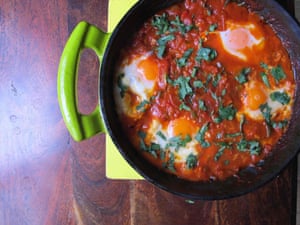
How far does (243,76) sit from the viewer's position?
1.73 m

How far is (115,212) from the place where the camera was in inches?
75.5

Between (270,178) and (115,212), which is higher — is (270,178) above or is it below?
above

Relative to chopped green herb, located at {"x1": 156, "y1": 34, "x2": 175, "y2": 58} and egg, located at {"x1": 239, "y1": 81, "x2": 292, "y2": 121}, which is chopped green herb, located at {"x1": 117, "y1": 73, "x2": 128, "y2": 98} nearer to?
chopped green herb, located at {"x1": 156, "y1": 34, "x2": 175, "y2": 58}

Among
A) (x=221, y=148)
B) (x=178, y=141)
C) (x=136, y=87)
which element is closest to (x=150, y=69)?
(x=136, y=87)

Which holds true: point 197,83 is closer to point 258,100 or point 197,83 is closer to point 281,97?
point 258,100

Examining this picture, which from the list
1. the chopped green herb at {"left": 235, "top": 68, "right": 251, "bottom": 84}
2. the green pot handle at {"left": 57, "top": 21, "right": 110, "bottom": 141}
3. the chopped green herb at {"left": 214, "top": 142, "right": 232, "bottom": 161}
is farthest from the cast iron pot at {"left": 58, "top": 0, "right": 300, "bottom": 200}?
the chopped green herb at {"left": 235, "top": 68, "right": 251, "bottom": 84}

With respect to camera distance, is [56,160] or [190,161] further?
[56,160]

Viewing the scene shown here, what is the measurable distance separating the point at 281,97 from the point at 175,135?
48 centimetres

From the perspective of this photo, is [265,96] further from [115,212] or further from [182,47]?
[115,212]

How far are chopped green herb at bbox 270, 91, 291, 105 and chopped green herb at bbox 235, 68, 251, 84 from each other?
137 mm

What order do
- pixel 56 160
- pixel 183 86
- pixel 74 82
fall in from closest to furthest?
pixel 74 82 < pixel 183 86 < pixel 56 160

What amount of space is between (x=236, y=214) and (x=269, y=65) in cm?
67

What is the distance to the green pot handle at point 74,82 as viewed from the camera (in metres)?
1.55

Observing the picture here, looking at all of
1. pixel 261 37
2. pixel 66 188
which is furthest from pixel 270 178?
pixel 66 188
